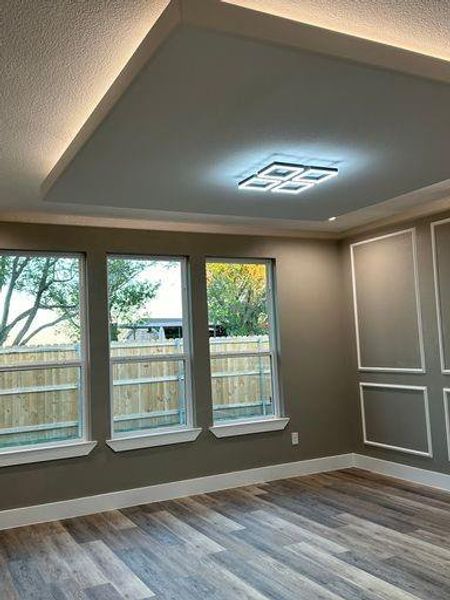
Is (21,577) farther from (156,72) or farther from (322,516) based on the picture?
(156,72)

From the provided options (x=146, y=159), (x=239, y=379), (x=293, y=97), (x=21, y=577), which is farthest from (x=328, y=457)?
(x=293, y=97)

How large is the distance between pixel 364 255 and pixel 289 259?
30.1 inches

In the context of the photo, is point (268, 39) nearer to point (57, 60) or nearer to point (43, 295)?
point (57, 60)

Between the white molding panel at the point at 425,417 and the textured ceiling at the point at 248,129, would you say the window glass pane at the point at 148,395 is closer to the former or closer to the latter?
the textured ceiling at the point at 248,129

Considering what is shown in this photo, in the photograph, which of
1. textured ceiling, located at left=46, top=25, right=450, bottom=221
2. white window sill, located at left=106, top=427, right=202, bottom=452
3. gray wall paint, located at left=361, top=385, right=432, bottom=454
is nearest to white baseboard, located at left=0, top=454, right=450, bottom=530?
gray wall paint, located at left=361, top=385, right=432, bottom=454

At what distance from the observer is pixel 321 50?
1.89 meters

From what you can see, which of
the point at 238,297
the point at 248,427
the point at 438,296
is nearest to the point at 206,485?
the point at 248,427

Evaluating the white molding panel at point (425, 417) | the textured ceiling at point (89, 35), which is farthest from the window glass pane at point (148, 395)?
the textured ceiling at point (89, 35)

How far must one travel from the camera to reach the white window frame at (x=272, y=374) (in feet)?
17.1

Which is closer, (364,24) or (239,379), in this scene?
(364,24)

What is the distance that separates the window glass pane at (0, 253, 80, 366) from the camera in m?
4.52

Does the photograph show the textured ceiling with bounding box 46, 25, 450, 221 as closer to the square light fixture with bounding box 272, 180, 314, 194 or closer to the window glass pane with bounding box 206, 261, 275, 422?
the square light fixture with bounding box 272, 180, 314, 194

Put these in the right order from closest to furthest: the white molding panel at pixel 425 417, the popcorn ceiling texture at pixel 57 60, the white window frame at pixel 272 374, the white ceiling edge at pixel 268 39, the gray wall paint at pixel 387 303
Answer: the white ceiling edge at pixel 268 39
the popcorn ceiling texture at pixel 57 60
the white molding panel at pixel 425 417
the gray wall paint at pixel 387 303
the white window frame at pixel 272 374

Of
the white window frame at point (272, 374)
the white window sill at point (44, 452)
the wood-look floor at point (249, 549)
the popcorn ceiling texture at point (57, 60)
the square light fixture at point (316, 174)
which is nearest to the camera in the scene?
the popcorn ceiling texture at point (57, 60)
